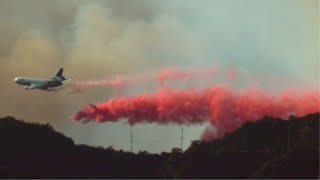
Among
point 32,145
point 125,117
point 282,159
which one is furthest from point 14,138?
point 282,159

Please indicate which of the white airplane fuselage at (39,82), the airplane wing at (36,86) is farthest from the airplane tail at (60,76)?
the airplane wing at (36,86)

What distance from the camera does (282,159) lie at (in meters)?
22.8

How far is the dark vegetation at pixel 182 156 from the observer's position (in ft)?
75.0

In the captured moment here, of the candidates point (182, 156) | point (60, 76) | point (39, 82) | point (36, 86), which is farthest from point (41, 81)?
point (182, 156)

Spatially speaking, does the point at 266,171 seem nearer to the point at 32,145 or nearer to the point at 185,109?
the point at 185,109

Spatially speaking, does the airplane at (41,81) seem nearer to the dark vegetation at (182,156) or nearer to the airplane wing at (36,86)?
the airplane wing at (36,86)

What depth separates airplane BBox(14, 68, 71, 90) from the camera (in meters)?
24.8

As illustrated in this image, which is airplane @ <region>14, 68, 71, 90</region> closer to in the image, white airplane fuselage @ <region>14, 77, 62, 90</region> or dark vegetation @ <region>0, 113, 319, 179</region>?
white airplane fuselage @ <region>14, 77, 62, 90</region>

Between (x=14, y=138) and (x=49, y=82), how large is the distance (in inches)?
112

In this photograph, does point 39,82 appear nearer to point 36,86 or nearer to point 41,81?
point 41,81

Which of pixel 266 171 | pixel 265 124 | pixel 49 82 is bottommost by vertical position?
pixel 266 171

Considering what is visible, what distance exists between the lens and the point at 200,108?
83.1 feet

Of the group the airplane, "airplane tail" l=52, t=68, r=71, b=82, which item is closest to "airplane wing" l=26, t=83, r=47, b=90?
the airplane

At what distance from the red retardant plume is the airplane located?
59.3 inches
